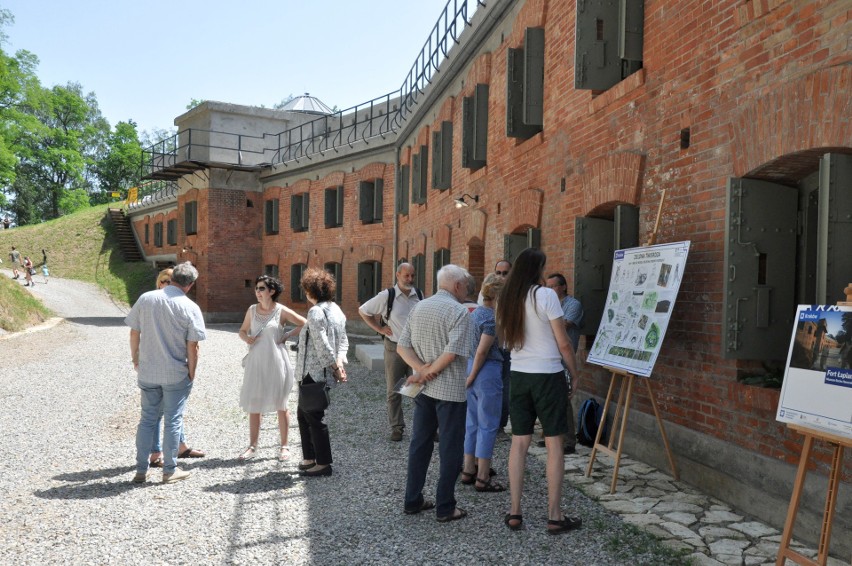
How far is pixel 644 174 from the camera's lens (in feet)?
20.1

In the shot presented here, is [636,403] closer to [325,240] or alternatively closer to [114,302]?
[325,240]

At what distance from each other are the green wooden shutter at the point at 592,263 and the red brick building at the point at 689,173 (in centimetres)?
1

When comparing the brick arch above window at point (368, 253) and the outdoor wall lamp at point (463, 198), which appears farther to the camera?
the brick arch above window at point (368, 253)

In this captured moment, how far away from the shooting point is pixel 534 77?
28.1 feet

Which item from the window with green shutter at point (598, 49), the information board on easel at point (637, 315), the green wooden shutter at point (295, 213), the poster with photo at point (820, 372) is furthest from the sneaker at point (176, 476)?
the green wooden shutter at point (295, 213)

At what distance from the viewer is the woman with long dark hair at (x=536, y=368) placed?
166 inches

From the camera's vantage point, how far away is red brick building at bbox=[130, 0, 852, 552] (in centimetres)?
A: 418

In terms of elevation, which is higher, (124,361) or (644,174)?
(644,174)

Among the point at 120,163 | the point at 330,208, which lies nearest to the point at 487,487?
the point at 330,208

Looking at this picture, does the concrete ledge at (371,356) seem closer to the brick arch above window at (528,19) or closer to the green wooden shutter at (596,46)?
the brick arch above window at (528,19)

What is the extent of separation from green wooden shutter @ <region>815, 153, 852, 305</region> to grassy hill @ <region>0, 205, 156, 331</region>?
31.1 meters

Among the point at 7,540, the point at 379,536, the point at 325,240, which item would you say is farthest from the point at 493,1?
the point at 325,240

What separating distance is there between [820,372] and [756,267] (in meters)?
1.69

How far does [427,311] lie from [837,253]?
2453mm
